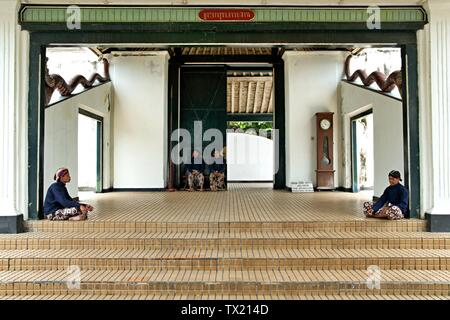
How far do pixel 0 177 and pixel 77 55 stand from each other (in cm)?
465

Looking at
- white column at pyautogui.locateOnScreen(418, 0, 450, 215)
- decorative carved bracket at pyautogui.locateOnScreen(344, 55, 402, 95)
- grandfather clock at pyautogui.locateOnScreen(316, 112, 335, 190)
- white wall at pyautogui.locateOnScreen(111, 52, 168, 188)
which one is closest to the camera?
white column at pyautogui.locateOnScreen(418, 0, 450, 215)

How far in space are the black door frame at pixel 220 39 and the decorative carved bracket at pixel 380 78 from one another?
976mm

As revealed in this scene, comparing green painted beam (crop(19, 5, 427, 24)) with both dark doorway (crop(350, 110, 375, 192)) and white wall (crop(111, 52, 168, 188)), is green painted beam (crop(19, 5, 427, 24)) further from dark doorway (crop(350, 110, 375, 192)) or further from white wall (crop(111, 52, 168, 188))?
white wall (crop(111, 52, 168, 188))

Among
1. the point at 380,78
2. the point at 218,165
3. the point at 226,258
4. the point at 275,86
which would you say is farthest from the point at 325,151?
the point at 226,258

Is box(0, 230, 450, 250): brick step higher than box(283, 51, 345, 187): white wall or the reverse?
the reverse

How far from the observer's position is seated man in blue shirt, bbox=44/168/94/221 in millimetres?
4948

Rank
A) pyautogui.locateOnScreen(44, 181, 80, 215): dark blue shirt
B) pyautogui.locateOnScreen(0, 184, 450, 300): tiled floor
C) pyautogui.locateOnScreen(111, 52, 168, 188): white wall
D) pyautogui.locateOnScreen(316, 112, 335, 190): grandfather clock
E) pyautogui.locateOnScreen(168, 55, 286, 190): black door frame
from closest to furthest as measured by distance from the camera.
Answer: pyautogui.locateOnScreen(0, 184, 450, 300): tiled floor
pyautogui.locateOnScreen(44, 181, 80, 215): dark blue shirt
pyautogui.locateOnScreen(316, 112, 335, 190): grandfather clock
pyautogui.locateOnScreen(111, 52, 168, 188): white wall
pyautogui.locateOnScreen(168, 55, 286, 190): black door frame

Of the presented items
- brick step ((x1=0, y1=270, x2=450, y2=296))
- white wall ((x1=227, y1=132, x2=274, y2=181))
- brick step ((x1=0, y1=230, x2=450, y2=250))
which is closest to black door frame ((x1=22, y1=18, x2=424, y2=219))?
brick step ((x1=0, y1=230, x2=450, y2=250))

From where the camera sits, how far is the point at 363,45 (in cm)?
515

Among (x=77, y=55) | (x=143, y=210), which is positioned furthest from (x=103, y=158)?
(x=143, y=210)

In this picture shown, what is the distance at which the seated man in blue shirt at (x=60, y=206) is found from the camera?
4948 millimetres

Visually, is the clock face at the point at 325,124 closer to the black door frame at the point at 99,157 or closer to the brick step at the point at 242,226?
the brick step at the point at 242,226

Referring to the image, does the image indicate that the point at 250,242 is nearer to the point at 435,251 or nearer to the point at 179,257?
the point at 179,257

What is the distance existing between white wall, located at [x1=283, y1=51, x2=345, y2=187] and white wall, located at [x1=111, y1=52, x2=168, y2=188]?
3.49m
